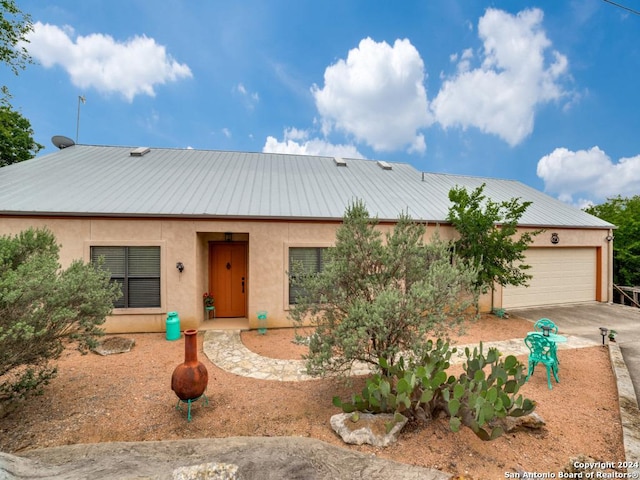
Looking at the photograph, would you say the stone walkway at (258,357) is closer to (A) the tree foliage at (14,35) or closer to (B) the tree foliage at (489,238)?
(B) the tree foliage at (489,238)

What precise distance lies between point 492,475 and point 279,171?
1076cm

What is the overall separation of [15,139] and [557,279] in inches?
1022

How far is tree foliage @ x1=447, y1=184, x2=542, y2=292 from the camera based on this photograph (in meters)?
8.28

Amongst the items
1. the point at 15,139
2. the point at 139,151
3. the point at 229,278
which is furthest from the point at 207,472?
the point at 15,139

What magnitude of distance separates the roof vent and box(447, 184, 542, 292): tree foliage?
12601 mm

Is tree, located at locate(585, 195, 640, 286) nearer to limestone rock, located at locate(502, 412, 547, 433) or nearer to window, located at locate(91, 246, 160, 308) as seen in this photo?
limestone rock, located at locate(502, 412, 547, 433)

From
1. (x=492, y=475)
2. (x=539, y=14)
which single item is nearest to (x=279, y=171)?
(x=539, y=14)

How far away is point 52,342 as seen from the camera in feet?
12.1

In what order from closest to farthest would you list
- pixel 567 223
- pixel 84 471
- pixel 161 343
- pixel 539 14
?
1. pixel 84 471
2. pixel 161 343
3. pixel 539 14
4. pixel 567 223

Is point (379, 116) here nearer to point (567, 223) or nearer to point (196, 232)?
point (567, 223)

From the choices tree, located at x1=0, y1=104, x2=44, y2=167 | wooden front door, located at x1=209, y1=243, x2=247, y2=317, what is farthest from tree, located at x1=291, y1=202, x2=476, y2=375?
tree, located at x1=0, y1=104, x2=44, y2=167

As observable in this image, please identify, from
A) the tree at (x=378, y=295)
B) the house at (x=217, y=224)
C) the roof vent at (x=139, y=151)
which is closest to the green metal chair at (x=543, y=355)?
the tree at (x=378, y=295)

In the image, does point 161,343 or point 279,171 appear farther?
point 279,171

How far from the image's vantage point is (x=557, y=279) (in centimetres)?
1033
